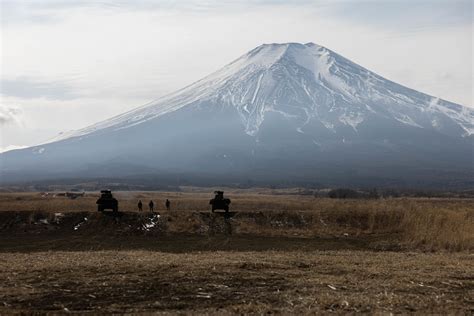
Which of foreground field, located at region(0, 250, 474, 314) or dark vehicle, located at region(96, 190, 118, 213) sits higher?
dark vehicle, located at region(96, 190, 118, 213)

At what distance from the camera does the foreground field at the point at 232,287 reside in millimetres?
11344

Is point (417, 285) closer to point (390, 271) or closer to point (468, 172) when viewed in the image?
point (390, 271)

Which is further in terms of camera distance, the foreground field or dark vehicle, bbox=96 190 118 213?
dark vehicle, bbox=96 190 118 213

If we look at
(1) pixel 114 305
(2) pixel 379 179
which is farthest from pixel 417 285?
(2) pixel 379 179

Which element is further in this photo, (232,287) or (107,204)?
(107,204)

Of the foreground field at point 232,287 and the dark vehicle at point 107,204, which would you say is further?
the dark vehicle at point 107,204

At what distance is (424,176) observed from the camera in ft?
521

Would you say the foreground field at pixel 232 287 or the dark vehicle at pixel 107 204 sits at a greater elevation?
the dark vehicle at pixel 107 204

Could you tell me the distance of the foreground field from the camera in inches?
447

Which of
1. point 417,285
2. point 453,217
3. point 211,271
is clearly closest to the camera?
point 417,285

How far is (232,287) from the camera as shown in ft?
42.3

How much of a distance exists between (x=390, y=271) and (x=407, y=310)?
14.1 ft

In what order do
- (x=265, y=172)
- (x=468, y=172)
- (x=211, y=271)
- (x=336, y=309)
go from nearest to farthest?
(x=336, y=309), (x=211, y=271), (x=468, y=172), (x=265, y=172)

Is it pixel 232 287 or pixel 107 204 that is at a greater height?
pixel 107 204
